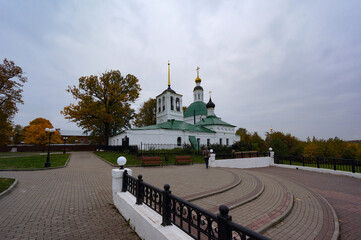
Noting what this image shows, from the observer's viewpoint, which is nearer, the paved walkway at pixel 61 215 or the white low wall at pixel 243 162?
the paved walkway at pixel 61 215

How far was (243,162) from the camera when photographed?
17.5 m

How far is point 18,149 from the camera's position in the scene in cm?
3550

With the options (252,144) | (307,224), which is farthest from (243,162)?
(252,144)

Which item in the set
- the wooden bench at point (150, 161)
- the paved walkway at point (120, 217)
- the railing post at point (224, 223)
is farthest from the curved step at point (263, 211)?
the wooden bench at point (150, 161)

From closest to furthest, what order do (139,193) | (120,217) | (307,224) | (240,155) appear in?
(139,193) < (307,224) < (120,217) < (240,155)

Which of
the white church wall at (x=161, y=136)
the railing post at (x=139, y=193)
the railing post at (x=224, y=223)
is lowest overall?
the railing post at (x=139, y=193)

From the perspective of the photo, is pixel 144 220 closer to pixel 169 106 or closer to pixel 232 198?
pixel 232 198

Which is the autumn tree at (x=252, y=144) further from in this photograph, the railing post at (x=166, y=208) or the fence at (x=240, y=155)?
the railing post at (x=166, y=208)

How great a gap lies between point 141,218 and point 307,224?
168 inches

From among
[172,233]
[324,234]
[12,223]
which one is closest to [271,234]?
[324,234]

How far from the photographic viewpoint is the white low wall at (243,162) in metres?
14.5

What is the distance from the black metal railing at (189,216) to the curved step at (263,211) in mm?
539

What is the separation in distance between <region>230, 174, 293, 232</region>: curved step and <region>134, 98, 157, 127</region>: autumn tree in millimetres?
36298

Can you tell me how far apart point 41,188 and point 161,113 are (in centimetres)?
2617
